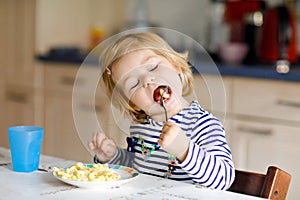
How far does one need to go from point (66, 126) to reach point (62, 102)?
0.14 meters

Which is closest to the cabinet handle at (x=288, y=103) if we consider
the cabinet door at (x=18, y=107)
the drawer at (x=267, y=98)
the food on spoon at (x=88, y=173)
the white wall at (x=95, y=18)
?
the drawer at (x=267, y=98)

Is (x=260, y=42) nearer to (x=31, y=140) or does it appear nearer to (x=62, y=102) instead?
(x=62, y=102)

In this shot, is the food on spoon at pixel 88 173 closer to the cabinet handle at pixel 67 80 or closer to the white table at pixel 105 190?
the white table at pixel 105 190

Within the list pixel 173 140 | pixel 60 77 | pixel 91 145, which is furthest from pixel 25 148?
pixel 60 77

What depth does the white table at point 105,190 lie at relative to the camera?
1.08m

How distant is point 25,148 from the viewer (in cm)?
129

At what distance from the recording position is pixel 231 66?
8.71 ft

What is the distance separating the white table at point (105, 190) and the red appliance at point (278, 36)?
1717 mm

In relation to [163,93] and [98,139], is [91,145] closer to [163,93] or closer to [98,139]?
[98,139]

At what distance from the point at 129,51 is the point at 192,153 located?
255 millimetres

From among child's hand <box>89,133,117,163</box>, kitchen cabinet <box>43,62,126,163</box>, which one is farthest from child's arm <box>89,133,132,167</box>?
kitchen cabinet <box>43,62,126,163</box>

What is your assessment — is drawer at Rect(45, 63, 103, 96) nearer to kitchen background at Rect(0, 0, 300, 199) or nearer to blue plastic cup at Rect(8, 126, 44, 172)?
kitchen background at Rect(0, 0, 300, 199)

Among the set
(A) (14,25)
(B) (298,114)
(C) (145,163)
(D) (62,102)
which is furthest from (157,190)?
(A) (14,25)

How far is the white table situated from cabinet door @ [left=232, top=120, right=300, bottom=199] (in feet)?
4.29
